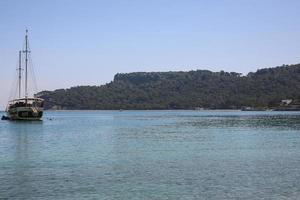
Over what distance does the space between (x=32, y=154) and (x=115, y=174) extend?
17776 mm

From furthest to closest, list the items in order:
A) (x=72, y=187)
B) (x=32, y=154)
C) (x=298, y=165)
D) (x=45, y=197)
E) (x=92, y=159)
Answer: (x=32, y=154) < (x=92, y=159) < (x=298, y=165) < (x=72, y=187) < (x=45, y=197)

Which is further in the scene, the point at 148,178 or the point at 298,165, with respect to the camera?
the point at 298,165

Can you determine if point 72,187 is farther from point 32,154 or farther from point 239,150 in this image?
point 239,150

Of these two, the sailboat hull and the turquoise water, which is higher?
the sailboat hull

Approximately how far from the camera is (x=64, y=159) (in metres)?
43.9

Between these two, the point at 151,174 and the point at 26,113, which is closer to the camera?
the point at 151,174

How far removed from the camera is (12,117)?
137 metres

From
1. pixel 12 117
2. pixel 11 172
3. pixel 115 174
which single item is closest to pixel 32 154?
pixel 11 172

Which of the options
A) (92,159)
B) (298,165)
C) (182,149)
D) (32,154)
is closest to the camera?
(298,165)

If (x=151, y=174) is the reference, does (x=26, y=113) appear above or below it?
above

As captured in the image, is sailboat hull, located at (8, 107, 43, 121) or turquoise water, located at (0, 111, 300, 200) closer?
turquoise water, located at (0, 111, 300, 200)

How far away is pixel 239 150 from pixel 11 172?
25480 millimetres

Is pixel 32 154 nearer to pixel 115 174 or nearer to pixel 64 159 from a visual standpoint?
pixel 64 159

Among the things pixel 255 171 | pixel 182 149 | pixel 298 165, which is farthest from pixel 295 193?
pixel 182 149
